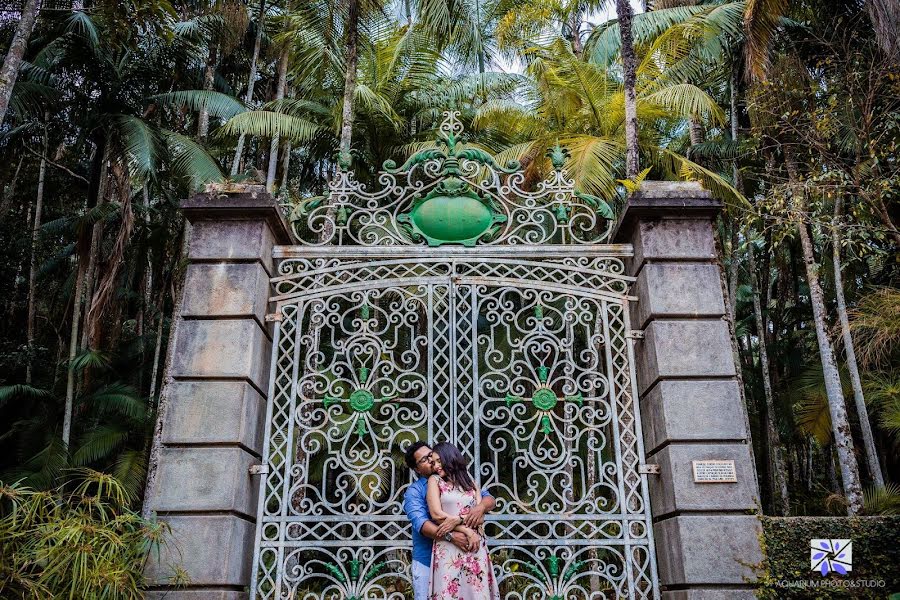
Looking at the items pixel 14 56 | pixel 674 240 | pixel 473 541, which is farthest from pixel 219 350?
pixel 14 56

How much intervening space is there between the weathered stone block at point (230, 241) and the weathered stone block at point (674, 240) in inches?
108

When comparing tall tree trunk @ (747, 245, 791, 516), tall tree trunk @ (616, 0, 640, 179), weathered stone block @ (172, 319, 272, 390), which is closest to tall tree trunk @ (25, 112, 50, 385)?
weathered stone block @ (172, 319, 272, 390)

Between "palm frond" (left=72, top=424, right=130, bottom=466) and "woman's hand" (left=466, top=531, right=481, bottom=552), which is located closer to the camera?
"woman's hand" (left=466, top=531, right=481, bottom=552)

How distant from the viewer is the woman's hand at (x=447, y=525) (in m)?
3.87

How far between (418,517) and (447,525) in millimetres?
194

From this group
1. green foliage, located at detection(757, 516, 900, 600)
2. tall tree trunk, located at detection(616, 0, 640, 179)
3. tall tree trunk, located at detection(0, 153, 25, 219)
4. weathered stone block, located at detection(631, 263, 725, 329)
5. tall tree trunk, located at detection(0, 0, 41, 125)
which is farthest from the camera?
tall tree trunk, located at detection(0, 153, 25, 219)

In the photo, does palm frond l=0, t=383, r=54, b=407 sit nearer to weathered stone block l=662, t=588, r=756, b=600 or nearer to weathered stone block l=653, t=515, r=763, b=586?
weathered stone block l=653, t=515, r=763, b=586

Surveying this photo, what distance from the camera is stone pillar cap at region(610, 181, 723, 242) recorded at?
5184 millimetres

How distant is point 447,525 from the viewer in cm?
387

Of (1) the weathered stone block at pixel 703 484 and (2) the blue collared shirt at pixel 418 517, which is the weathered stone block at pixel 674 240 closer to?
(1) the weathered stone block at pixel 703 484

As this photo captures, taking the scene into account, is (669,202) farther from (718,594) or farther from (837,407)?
(837,407)

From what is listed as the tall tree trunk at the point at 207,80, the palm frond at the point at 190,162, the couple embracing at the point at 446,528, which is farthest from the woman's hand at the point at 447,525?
the tall tree trunk at the point at 207,80

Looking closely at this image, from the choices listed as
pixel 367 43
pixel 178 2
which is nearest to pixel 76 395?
pixel 178 2

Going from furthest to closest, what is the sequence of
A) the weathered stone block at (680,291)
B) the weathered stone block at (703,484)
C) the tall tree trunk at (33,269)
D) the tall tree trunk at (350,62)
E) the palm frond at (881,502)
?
the tall tree trunk at (33,269)
the tall tree trunk at (350,62)
the palm frond at (881,502)
the weathered stone block at (680,291)
the weathered stone block at (703,484)
